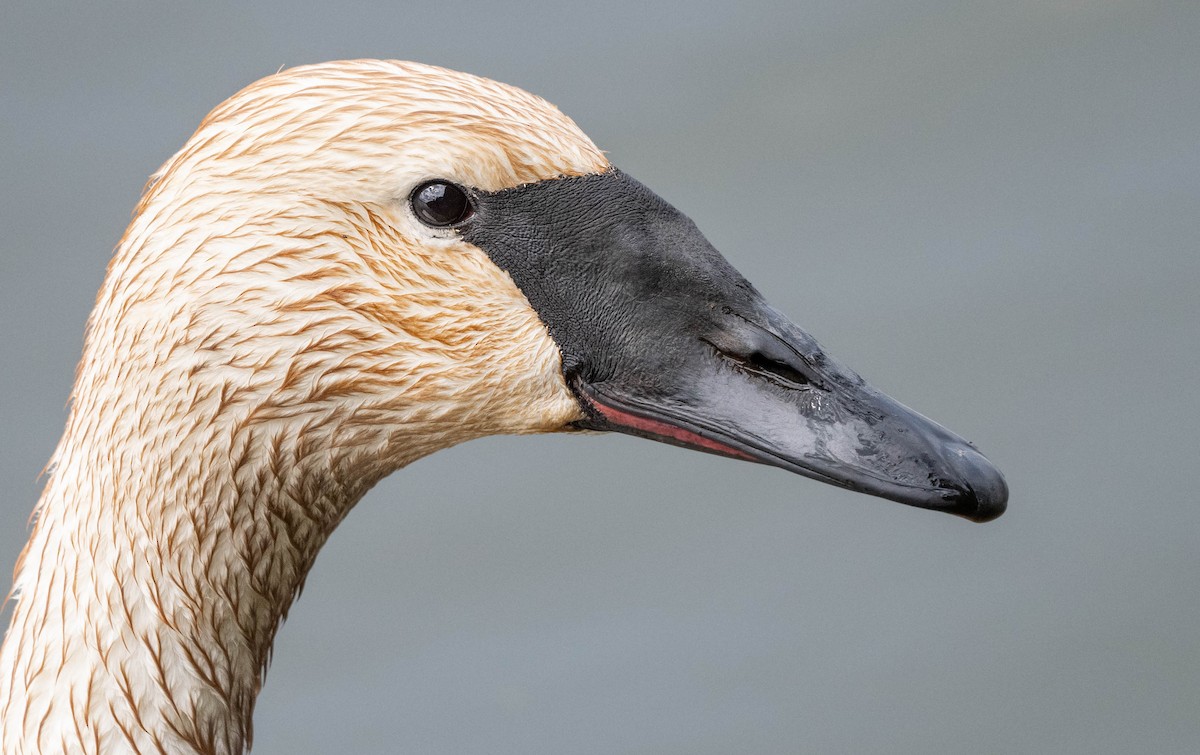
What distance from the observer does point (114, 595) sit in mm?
1919

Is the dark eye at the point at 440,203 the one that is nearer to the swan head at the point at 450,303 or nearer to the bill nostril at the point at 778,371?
the swan head at the point at 450,303

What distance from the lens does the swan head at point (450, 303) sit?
1779mm

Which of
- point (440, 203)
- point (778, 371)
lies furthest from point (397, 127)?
point (778, 371)

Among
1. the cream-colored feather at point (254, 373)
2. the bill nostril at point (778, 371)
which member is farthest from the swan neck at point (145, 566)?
the bill nostril at point (778, 371)

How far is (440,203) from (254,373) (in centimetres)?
36

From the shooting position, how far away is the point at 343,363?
185 cm

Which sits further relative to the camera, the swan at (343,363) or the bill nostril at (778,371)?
the bill nostril at (778,371)

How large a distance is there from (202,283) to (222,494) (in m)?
0.33

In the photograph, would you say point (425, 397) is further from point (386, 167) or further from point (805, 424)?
point (805, 424)

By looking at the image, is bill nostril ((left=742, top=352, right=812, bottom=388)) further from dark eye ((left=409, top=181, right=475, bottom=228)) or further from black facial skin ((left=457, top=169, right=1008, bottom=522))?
dark eye ((left=409, top=181, right=475, bottom=228))

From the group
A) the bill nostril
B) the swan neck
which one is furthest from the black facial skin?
the swan neck

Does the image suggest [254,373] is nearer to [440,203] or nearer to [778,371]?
[440,203]

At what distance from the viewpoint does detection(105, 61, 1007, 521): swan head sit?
5.84 ft

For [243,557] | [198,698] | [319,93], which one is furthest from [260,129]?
[198,698]
